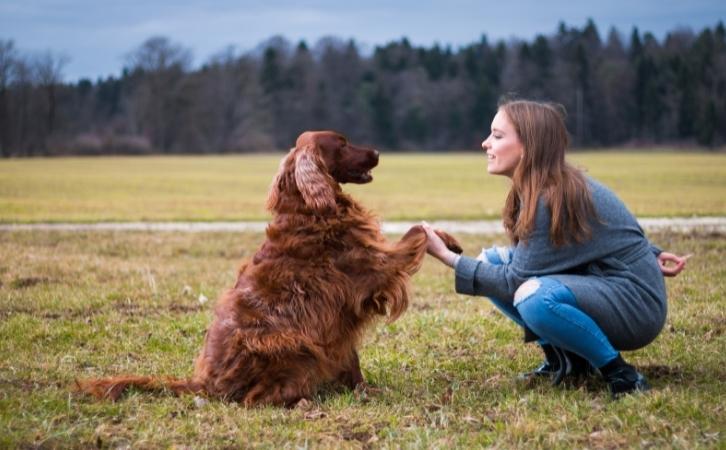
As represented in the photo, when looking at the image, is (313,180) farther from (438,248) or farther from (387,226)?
(387,226)

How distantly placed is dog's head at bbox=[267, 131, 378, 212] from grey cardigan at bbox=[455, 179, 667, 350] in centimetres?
123

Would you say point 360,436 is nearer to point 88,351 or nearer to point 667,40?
point 88,351

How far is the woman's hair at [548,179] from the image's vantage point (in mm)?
4934

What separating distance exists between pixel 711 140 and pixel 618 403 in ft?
317

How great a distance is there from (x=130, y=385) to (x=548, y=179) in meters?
2.79

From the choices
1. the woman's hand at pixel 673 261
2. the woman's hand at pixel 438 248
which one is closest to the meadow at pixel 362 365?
the woman's hand at pixel 673 261

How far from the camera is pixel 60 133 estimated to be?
3839 inches

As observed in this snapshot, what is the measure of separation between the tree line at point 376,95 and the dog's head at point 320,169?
90570 mm

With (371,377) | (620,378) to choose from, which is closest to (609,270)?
(620,378)

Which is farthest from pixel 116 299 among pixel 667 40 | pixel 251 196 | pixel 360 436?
pixel 667 40

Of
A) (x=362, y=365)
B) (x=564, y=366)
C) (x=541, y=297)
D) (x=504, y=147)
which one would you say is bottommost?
(x=362, y=365)

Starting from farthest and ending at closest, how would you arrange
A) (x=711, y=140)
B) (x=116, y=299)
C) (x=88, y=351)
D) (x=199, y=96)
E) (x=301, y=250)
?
(x=199, y=96) < (x=711, y=140) < (x=116, y=299) < (x=88, y=351) < (x=301, y=250)

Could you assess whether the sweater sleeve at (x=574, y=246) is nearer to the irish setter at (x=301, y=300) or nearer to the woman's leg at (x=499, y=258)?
the woman's leg at (x=499, y=258)

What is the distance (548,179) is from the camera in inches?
200
